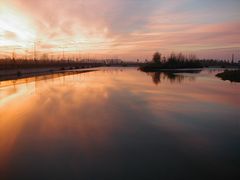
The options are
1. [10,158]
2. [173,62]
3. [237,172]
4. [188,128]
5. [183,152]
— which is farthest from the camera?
[173,62]

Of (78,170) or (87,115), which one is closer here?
(78,170)

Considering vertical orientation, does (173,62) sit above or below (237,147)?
above

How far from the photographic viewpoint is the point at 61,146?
21.7 ft

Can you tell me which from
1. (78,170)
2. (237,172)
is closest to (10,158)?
(78,170)

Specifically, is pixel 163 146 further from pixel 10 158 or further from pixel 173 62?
pixel 173 62

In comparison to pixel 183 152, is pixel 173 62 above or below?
above

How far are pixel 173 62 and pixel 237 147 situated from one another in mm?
87334

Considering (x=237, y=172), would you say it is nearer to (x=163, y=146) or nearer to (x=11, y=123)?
(x=163, y=146)

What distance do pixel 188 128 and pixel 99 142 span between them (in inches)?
157

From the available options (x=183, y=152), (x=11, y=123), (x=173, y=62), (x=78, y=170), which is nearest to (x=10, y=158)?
(x=78, y=170)

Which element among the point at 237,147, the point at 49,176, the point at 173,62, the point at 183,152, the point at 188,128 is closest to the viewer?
the point at 49,176

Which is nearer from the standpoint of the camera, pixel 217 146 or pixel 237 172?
pixel 237 172

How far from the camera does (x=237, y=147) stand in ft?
22.3

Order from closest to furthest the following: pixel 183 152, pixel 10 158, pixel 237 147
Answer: pixel 10 158
pixel 183 152
pixel 237 147
